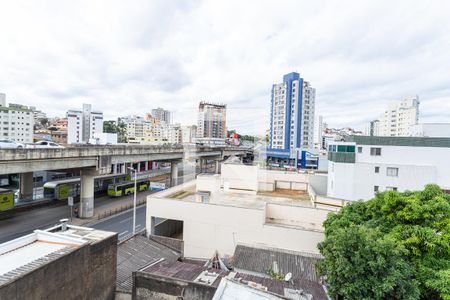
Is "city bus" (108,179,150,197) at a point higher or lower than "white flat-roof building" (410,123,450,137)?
lower

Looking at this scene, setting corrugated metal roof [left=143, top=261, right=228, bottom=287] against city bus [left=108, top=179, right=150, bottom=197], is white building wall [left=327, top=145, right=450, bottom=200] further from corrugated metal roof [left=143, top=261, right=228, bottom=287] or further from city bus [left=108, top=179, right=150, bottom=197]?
city bus [left=108, top=179, right=150, bottom=197]

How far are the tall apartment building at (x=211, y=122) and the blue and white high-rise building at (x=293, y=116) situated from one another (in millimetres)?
20073

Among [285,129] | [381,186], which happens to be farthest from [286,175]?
[285,129]

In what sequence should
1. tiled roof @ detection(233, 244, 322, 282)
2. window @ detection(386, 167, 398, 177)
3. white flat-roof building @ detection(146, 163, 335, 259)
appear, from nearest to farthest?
tiled roof @ detection(233, 244, 322, 282), white flat-roof building @ detection(146, 163, 335, 259), window @ detection(386, 167, 398, 177)

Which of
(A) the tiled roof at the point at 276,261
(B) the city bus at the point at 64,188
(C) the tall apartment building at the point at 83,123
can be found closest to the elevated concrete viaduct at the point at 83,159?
(B) the city bus at the point at 64,188

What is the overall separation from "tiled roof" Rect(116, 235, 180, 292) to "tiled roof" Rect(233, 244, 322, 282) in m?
4.02

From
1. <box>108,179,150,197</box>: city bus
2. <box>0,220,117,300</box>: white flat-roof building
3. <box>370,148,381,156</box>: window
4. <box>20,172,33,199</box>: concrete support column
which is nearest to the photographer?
<box>0,220,117,300</box>: white flat-roof building

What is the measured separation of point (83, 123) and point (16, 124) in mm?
17348

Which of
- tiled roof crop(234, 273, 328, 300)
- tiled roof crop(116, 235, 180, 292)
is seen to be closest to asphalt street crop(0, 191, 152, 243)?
tiled roof crop(116, 235, 180, 292)

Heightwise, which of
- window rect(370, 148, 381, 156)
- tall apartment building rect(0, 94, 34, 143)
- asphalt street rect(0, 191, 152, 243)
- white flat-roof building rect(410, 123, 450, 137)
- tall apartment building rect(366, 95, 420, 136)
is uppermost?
tall apartment building rect(366, 95, 420, 136)

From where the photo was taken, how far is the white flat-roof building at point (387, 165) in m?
20.6

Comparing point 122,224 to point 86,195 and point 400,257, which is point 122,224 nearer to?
point 86,195

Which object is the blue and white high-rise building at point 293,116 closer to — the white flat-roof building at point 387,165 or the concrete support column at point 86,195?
the white flat-roof building at point 387,165

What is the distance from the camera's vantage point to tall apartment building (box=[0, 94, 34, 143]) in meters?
65.1
